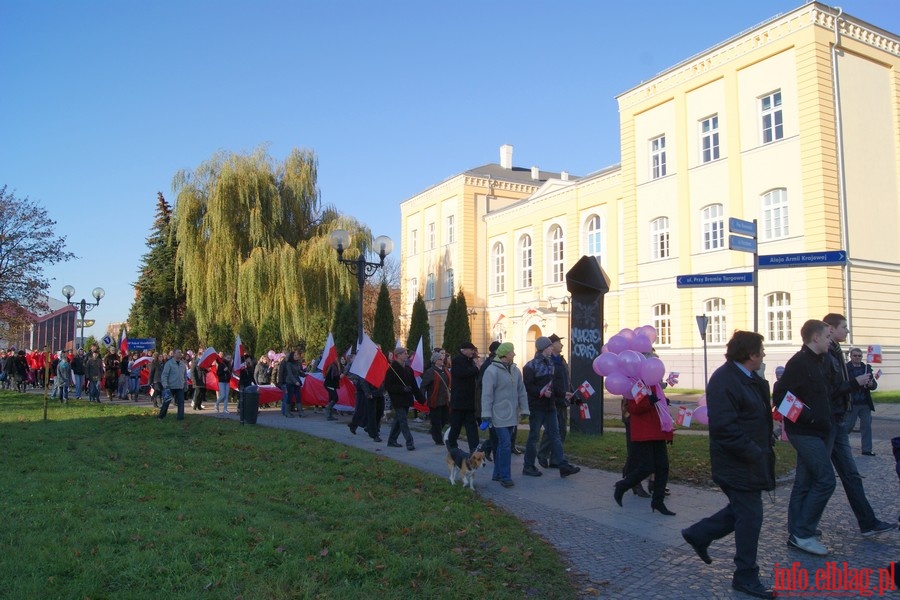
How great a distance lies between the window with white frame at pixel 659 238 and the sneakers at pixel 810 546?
1145 inches

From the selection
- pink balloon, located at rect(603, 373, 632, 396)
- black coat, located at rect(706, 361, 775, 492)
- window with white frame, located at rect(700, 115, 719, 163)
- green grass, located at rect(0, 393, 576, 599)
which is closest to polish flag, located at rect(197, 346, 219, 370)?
green grass, located at rect(0, 393, 576, 599)

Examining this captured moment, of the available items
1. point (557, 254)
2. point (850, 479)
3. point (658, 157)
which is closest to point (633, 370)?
point (850, 479)

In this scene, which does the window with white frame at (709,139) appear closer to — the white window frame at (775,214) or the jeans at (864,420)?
the white window frame at (775,214)

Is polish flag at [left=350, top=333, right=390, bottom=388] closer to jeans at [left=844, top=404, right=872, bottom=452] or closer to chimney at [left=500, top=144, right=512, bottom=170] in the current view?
jeans at [left=844, top=404, right=872, bottom=452]

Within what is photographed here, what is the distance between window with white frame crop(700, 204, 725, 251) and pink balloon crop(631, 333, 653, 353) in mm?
23212

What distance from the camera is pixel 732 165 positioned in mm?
30875

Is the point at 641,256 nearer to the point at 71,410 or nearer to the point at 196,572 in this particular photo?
the point at 71,410

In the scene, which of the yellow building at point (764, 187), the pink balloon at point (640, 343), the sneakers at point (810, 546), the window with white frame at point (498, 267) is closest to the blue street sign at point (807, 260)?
the pink balloon at point (640, 343)

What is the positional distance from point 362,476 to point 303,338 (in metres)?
24.7

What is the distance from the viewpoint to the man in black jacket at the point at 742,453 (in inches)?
207

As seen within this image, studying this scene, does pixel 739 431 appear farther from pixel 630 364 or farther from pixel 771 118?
pixel 771 118

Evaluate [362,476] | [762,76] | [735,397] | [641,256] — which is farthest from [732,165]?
[735,397]

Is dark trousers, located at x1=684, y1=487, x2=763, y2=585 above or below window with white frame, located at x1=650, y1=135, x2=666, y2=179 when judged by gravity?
below

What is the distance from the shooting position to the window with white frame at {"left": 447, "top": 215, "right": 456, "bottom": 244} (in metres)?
53.2
